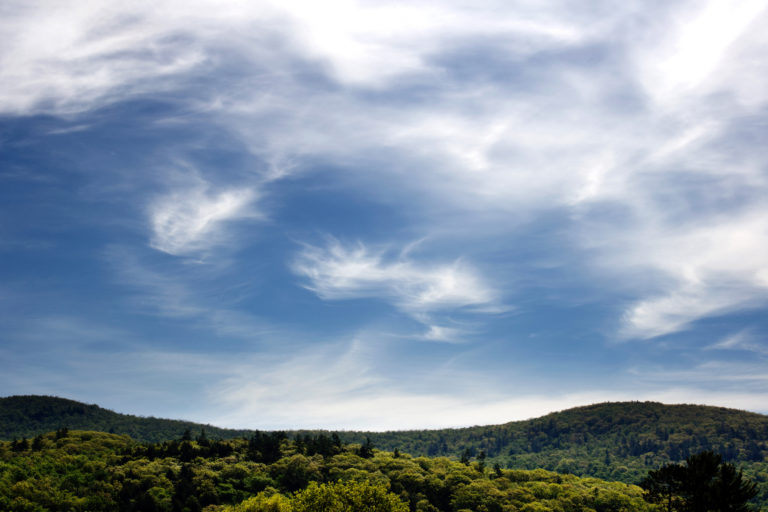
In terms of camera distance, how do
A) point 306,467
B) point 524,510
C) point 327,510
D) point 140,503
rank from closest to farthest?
point 327,510
point 140,503
point 524,510
point 306,467

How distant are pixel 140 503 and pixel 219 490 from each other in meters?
22.0

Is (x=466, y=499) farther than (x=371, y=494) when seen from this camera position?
Yes

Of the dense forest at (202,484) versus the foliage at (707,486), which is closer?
the foliage at (707,486)

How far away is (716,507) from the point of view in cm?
Answer: 8644

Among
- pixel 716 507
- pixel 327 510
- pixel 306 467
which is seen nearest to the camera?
pixel 716 507

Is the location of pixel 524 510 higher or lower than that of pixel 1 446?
lower

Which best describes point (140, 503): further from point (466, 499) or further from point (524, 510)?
point (524, 510)

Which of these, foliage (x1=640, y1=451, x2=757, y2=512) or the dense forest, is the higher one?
foliage (x1=640, y1=451, x2=757, y2=512)

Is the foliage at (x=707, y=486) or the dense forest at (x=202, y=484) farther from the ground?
the foliage at (x=707, y=486)

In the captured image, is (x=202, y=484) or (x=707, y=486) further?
(x=202, y=484)

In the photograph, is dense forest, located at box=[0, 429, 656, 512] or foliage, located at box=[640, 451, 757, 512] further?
dense forest, located at box=[0, 429, 656, 512]

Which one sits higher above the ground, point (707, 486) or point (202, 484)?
point (707, 486)

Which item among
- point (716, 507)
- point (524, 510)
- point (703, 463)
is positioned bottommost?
point (524, 510)

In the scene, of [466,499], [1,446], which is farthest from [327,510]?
[1,446]
